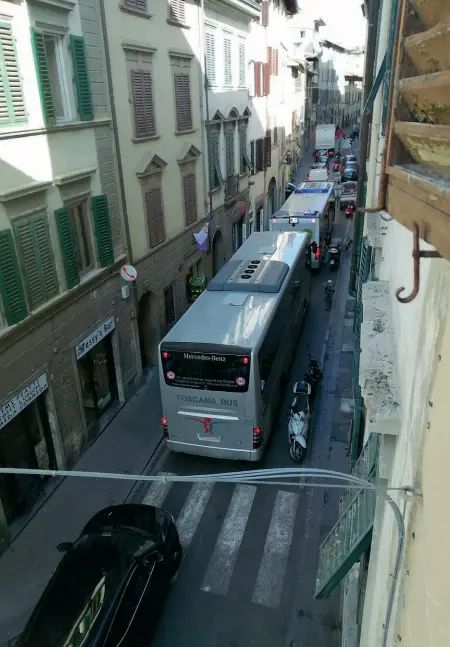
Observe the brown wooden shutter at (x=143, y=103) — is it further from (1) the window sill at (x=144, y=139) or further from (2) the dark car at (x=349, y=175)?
(2) the dark car at (x=349, y=175)

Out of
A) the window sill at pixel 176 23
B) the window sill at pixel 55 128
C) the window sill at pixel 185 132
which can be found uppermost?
the window sill at pixel 176 23

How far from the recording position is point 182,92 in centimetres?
1591

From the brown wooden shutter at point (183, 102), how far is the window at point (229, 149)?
4.25 meters

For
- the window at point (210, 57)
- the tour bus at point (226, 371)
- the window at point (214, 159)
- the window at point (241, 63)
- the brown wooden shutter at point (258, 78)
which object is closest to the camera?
the tour bus at point (226, 371)

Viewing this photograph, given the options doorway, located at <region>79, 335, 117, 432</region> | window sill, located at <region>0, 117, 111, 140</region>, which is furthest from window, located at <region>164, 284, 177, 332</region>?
window sill, located at <region>0, 117, 111, 140</region>

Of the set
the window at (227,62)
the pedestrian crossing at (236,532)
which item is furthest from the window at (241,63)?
the pedestrian crossing at (236,532)

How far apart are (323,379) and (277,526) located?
18.9 feet

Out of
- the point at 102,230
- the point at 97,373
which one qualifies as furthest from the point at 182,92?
the point at 97,373

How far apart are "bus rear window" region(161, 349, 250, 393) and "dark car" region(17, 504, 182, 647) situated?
265 centimetres

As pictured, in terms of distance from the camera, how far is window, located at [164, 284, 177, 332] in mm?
16125

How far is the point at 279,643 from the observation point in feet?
23.6

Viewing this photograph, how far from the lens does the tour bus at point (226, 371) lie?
9570 mm

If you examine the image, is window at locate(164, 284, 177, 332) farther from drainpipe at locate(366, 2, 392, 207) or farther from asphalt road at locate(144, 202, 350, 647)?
drainpipe at locate(366, 2, 392, 207)

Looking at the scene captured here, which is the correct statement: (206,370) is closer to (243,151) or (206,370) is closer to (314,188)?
(243,151)
